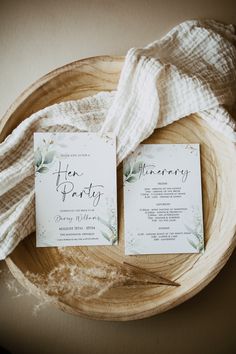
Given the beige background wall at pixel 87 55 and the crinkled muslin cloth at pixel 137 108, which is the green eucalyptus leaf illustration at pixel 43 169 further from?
the beige background wall at pixel 87 55

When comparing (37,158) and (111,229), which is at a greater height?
(37,158)

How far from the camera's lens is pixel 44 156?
0.59 metres

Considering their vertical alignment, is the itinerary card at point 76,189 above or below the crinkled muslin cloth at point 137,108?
below

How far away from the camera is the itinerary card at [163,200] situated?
1.98ft

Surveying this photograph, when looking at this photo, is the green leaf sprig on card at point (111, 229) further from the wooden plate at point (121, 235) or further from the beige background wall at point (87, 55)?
the beige background wall at point (87, 55)

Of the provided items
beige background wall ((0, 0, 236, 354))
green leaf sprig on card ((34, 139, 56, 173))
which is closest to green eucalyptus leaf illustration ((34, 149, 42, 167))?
green leaf sprig on card ((34, 139, 56, 173))

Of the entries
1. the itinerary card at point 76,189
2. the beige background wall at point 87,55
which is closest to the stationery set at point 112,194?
the itinerary card at point 76,189

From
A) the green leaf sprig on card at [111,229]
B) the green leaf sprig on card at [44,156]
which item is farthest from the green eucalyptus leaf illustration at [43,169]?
the green leaf sprig on card at [111,229]

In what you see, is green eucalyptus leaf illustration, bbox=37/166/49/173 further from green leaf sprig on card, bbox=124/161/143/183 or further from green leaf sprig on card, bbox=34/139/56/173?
green leaf sprig on card, bbox=124/161/143/183

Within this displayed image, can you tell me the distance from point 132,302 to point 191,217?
17 cm

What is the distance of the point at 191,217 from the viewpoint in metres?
0.61

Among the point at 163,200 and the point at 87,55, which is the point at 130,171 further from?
the point at 87,55

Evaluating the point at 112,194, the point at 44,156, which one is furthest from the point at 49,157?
the point at 112,194

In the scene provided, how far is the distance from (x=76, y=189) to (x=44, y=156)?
0.07 meters
